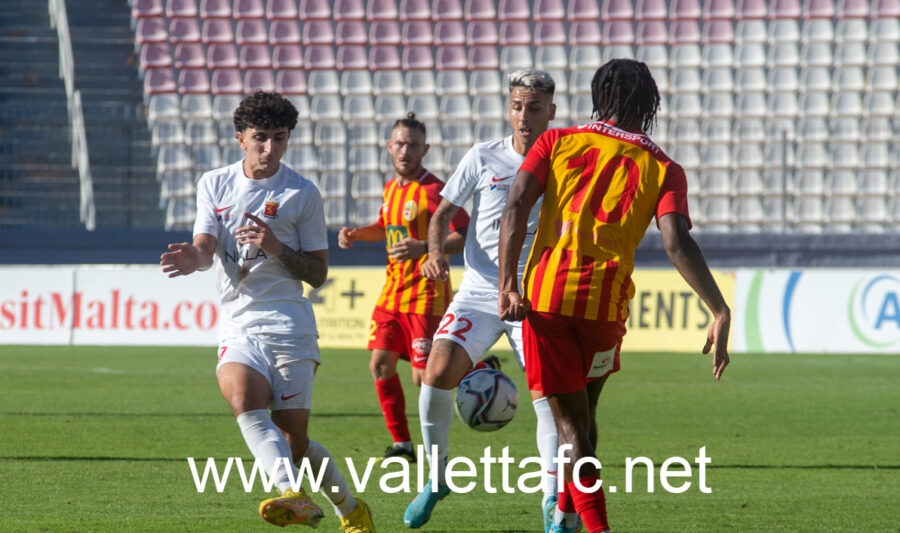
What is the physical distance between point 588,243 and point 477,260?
181 centimetres

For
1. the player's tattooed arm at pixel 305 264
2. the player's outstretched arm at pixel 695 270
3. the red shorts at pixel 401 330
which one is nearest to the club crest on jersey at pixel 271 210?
the player's tattooed arm at pixel 305 264

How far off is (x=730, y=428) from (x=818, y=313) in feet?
26.2

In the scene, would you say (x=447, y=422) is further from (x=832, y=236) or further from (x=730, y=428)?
(x=832, y=236)

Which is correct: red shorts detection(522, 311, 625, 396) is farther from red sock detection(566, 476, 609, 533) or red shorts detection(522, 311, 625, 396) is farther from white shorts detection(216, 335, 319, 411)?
white shorts detection(216, 335, 319, 411)

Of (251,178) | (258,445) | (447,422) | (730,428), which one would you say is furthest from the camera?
(730,428)

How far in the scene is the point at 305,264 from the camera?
4.96 metres

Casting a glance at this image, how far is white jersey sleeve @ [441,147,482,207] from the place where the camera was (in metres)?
6.04

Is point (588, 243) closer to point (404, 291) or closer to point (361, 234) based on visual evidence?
point (404, 291)

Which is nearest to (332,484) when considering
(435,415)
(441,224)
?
(435,415)

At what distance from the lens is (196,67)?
22516 millimetres

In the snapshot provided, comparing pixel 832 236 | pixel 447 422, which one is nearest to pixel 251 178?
pixel 447 422

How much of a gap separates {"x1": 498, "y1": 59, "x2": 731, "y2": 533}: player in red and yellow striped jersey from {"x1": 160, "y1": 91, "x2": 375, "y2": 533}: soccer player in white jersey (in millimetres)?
979

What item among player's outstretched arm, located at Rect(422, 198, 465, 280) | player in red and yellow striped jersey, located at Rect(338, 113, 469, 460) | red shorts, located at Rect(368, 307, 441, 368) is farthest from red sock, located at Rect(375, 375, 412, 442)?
player's outstretched arm, located at Rect(422, 198, 465, 280)

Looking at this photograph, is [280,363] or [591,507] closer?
[591,507]
